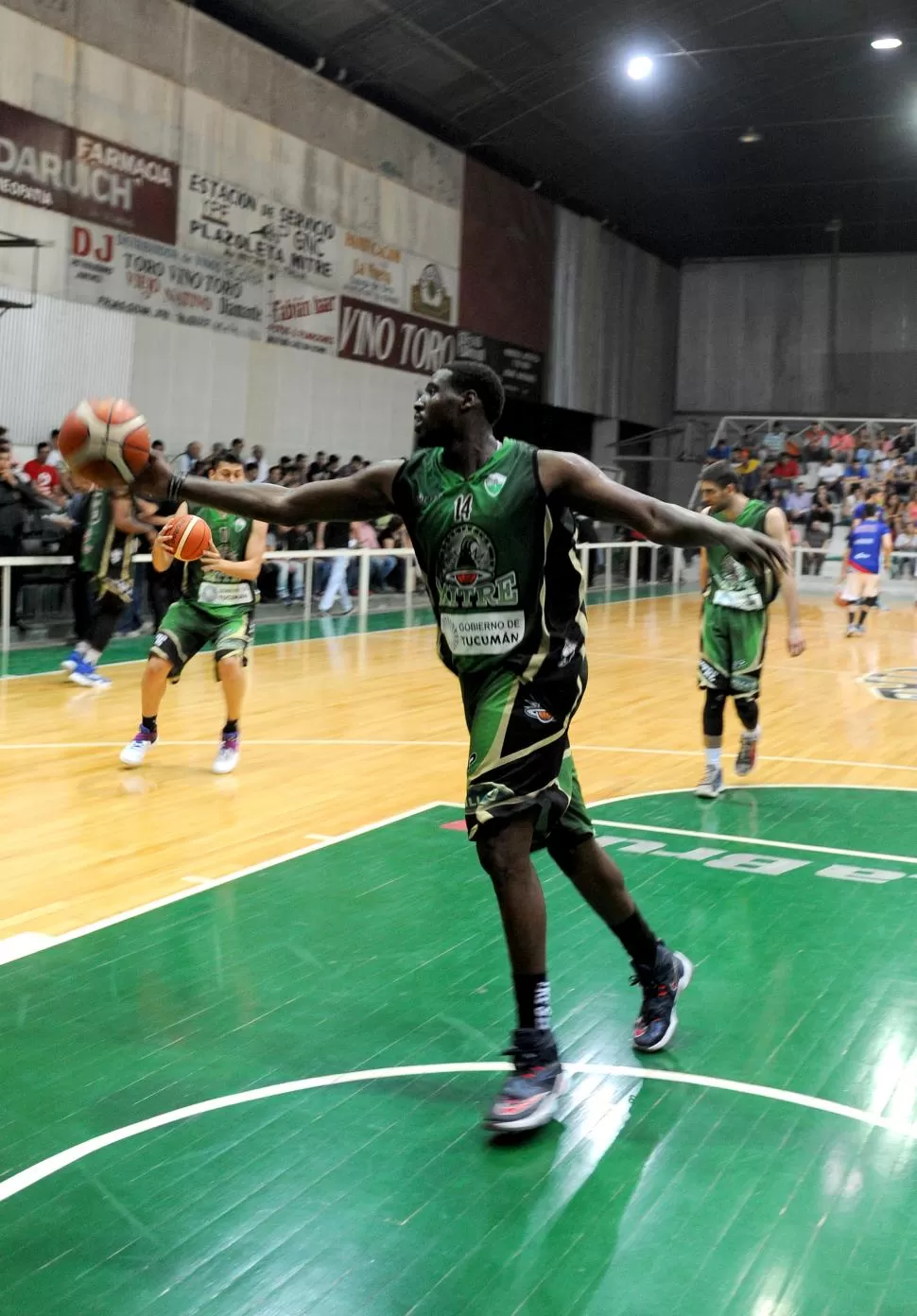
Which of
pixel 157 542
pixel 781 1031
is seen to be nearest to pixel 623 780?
pixel 157 542

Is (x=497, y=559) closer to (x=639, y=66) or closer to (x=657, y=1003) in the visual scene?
(x=657, y=1003)

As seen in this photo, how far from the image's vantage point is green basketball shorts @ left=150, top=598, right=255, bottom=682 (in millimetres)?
8234

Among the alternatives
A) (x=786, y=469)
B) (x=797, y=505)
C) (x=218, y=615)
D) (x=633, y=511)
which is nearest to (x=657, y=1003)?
A: (x=633, y=511)

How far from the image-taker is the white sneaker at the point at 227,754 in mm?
8484

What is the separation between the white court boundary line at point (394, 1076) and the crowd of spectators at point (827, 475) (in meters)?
23.9

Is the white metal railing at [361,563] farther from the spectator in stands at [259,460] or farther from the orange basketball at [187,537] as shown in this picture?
the orange basketball at [187,537]

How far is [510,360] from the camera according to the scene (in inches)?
1161

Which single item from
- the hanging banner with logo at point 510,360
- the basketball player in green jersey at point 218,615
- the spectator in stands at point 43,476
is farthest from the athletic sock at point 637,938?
the hanging banner with logo at point 510,360

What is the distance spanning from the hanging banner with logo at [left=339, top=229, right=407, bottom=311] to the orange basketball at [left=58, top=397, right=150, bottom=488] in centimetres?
2081

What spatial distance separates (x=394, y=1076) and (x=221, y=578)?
453 cm

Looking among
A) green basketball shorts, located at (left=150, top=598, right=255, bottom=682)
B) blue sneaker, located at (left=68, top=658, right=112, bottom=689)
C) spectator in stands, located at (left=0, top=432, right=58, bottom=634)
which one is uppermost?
spectator in stands, located at (left=0, top=432, right=58, bottom=634)

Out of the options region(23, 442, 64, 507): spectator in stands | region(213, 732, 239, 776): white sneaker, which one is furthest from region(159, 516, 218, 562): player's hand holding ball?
region(23, 442, 64, 507): spectator in stands

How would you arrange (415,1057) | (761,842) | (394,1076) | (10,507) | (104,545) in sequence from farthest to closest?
(10,507)
(104,545)
(761,842)
(415,1057)
(394,1076)

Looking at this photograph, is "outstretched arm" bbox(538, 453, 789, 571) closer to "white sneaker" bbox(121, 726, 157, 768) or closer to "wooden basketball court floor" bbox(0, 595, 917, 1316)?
"wooden basketball court floor" bbox(0, 595, 917, 1316)
